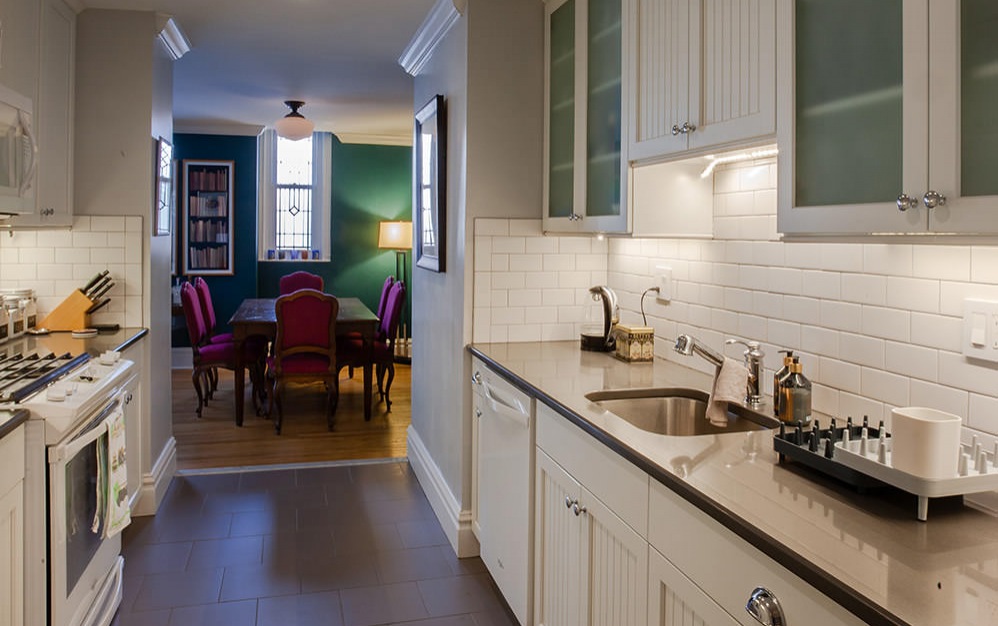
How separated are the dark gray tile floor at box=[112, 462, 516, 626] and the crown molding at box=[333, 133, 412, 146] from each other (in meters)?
5.07

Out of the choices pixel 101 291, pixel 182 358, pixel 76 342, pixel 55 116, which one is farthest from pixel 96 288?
pixel 182 358

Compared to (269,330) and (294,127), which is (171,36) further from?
(269,330)

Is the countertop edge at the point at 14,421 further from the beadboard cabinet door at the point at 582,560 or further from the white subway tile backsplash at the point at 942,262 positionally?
the white subway tile backsplash at the point at 942,262

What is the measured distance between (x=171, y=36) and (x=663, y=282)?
2.87 metres

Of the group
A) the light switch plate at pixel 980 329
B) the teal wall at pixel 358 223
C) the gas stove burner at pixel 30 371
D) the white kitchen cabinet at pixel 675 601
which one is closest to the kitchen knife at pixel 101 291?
the gas stove burner at pixel 30 371

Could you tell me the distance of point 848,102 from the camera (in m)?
1.48

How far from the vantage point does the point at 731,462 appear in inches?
61.9

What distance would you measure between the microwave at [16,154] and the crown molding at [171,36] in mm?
1233

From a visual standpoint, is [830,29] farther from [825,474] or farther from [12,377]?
[12,377]

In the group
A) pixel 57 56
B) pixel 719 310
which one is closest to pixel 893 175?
pixel 719 310

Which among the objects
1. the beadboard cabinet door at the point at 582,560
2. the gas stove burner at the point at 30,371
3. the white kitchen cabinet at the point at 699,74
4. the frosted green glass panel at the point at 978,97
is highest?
the white kitchen cabinet at the point at 699,74

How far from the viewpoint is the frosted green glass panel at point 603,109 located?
257 centimetres

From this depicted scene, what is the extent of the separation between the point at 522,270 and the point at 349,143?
5.81 meters

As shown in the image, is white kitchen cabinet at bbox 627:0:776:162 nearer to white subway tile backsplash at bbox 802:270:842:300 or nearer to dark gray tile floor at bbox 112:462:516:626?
white subway tile backsplash at bbox 802:270:842:300
